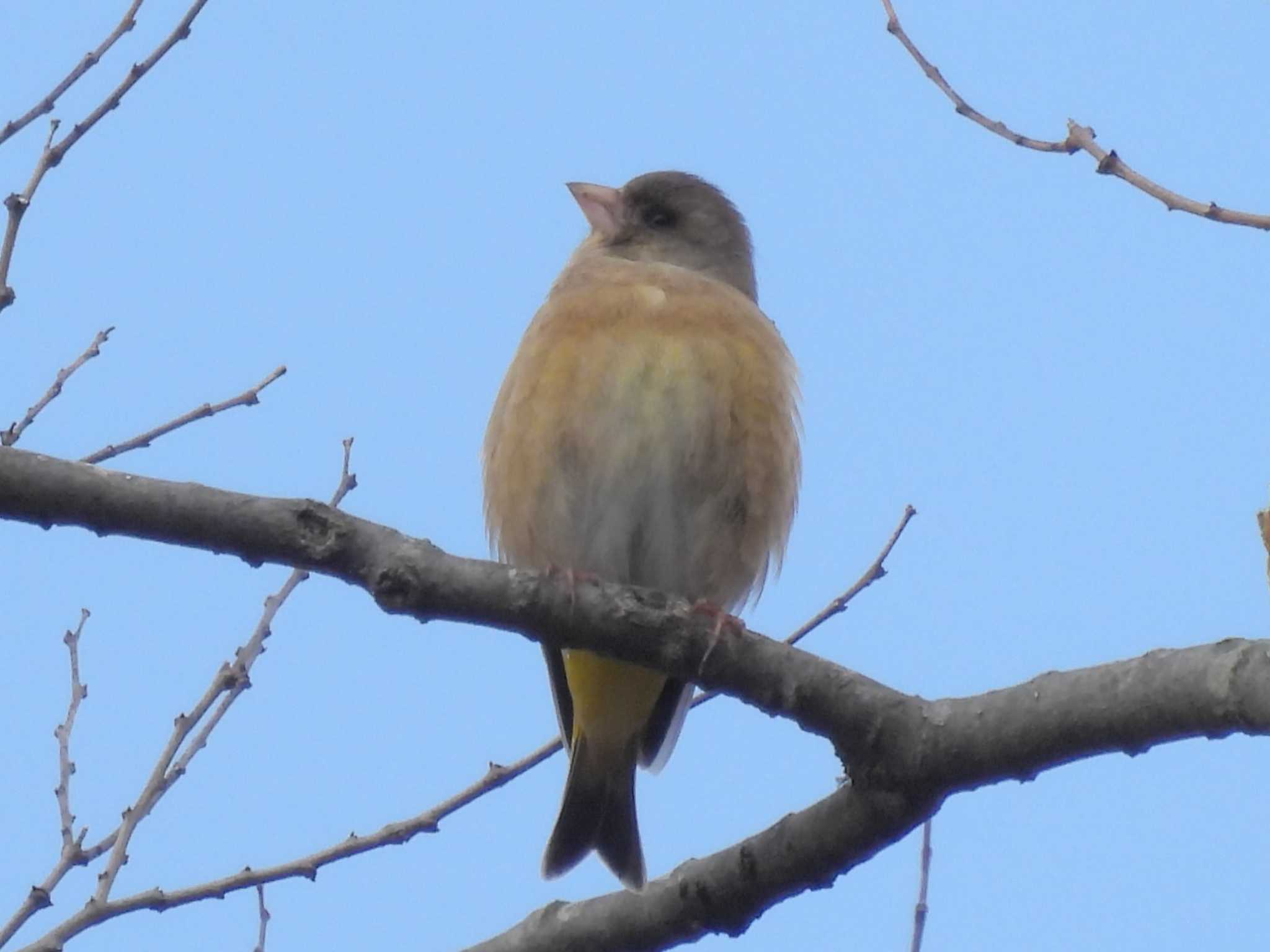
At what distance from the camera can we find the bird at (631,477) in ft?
15.5

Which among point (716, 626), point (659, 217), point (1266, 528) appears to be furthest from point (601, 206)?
point (1266, 528)

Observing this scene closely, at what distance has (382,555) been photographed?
305 centimetres

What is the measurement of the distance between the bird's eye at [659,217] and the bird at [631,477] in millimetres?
1007

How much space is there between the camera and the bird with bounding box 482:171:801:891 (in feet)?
15.5

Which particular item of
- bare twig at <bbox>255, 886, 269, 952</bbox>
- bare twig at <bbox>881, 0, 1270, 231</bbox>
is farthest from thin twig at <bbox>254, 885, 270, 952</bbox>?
bare twig at <bbox>881, 0, 1270, 231</bbox>

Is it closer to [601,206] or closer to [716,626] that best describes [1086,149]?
[716,626]

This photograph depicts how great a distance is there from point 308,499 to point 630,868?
2.17m

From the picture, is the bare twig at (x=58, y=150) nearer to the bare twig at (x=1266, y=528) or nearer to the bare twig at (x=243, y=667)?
the bare twig at (x=243, y=667)

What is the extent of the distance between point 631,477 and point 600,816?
1039 millimetres

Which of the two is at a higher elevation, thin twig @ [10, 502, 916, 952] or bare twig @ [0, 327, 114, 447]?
bare twig @ [0, 327, 114, 447]

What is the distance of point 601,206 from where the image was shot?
6.25 m

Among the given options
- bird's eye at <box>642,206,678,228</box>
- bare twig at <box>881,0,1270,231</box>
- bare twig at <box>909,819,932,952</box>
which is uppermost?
bird's eye at <box>642,206,678,228</box>

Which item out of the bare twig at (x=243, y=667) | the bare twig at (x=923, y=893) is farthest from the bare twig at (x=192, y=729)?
the bare twig at (x=923, y=893)

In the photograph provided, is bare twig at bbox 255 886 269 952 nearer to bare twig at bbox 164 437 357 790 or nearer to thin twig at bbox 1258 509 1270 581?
bare twig at bbox 164 437 357 790
